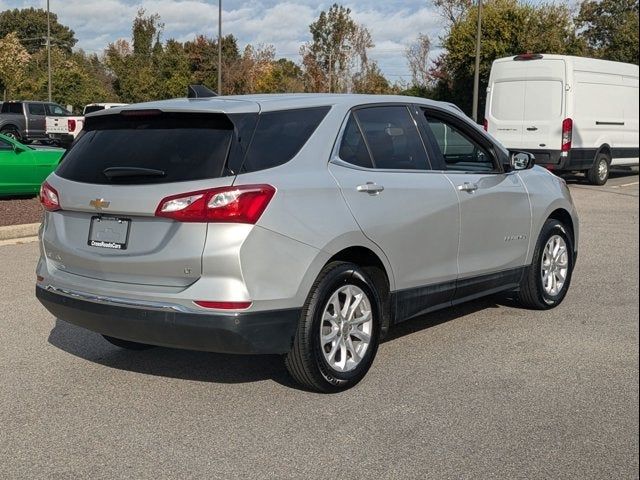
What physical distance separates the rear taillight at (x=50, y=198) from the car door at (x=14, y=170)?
8.64 meters

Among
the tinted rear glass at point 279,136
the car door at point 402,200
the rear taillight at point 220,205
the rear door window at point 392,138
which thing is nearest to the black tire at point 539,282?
the car door at point 402,200

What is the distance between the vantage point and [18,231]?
33.9 feet

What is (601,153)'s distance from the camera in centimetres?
1762

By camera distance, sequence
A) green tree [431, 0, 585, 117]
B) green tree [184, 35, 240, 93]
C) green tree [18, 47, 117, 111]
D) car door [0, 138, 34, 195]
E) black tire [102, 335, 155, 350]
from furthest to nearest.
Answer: green tree [184, 35, 240, 93] < green tree [18, 47, 117, 111] < green tree [431, 0, 585, 117] < car door [0, 138, 34, 195] < black tire [102, 335, 155, 350]

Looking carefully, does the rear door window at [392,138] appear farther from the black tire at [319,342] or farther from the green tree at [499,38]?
the green tree at [499,38]

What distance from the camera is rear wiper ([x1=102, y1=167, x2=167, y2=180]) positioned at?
4.20 meters

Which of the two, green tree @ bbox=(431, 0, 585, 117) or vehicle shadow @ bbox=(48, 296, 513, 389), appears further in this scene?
green tree @ bbox=(431, 0, 585, 117)

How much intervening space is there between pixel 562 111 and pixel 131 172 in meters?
13.6

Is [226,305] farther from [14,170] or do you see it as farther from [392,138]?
[14,170]

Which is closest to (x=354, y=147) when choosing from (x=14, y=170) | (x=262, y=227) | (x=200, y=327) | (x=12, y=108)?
(x=262, y=227)

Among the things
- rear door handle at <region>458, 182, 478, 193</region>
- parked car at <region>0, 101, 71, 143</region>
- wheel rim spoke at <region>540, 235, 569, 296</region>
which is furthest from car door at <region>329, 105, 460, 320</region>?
parked car at <region>0, 101, 71, 143</region>

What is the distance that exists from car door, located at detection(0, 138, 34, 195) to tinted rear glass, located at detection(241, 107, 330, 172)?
959cm

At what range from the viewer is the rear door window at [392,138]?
4969 mm

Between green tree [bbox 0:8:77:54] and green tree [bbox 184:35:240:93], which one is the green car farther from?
green tree [bbox 0:8:77:54]
